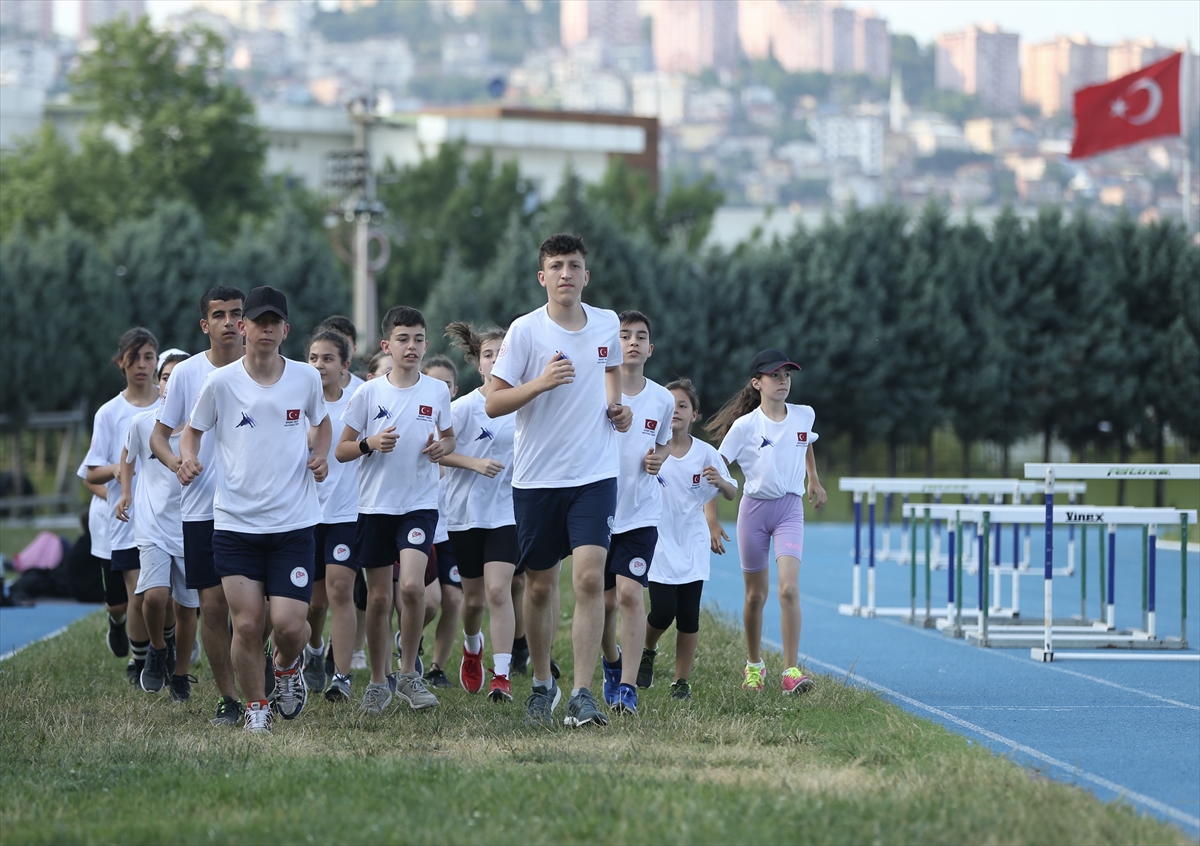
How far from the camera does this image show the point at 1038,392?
41.1 metres

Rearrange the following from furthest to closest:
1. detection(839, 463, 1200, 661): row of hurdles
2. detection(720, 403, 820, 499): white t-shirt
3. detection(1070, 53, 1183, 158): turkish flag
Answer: detection(1070, 53, 1183, 158): turkish flag → detection(839, 463, 1200, 661): row of hurdles → detection(720, 403, 820, 499): white t-shirt

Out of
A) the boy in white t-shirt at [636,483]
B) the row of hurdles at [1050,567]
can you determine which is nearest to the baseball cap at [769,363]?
the boy in white t-shirt at [636,483]

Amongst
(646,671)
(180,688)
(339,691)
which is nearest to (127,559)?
(180,688)

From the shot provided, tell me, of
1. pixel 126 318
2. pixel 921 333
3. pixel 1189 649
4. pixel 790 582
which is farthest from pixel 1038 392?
pixel 790 582

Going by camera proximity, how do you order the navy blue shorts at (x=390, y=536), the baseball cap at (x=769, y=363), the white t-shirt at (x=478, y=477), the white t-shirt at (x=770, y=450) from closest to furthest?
1. the navy blue shorts at (x=390, y=536)
2. the white t-shirt at (x=478, y=477)
3. the white t-shirt at (x=770, y=450)
4. the baseball cap at (x=769, y=363)

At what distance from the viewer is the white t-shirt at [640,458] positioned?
8.74 metres

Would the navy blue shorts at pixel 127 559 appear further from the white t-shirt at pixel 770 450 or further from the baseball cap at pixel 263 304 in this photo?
the white t-shirt at pixel 770 450

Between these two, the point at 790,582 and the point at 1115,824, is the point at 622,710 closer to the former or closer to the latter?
the point at 790,582

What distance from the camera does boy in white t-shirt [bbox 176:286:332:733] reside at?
7.84 meters

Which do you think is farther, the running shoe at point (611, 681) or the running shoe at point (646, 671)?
the running shoe at point (646, 671)

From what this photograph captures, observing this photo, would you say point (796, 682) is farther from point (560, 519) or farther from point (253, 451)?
point (253, 451)

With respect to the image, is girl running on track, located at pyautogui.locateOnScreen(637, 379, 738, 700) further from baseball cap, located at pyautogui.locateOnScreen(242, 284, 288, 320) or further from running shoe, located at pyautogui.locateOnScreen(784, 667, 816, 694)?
baseball cap, located at pyautogui.locateOnScreen(242, 284, 288, 320)

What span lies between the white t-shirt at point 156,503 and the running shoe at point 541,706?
110 inches

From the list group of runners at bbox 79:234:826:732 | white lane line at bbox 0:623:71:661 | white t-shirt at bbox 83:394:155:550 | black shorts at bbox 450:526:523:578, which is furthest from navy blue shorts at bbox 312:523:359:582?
white lane line at bbox 0:623:71:661
